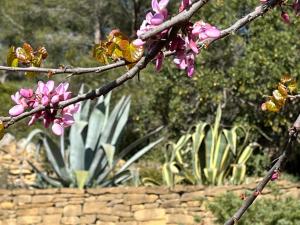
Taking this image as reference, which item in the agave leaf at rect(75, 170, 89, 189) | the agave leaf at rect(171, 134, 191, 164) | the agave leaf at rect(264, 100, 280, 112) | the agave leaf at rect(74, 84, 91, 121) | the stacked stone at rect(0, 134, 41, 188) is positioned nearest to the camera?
the agave leaf at rect(264, 100, 280, 112)

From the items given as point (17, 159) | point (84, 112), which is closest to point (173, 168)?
point (84, 112)

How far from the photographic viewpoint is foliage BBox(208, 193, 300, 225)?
5.21 metres

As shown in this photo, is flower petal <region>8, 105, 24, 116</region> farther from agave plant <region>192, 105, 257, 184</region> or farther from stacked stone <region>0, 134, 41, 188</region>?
stacked stone <region>0, 134, 41, 188</region>

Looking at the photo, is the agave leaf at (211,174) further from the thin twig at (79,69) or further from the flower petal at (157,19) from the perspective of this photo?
the flower petal at (157,19)

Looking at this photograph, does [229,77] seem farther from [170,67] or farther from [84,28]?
[84,28]

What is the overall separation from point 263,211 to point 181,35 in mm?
4155

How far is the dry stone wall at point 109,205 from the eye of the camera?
285 inches

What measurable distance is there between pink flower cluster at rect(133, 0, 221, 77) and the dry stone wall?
5874 millimetres

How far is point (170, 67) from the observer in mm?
10711

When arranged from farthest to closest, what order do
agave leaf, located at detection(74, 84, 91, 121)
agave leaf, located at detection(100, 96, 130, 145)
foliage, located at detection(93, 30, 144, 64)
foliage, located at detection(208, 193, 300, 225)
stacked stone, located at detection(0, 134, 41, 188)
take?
stacked stone, located at detection(0, 134, 41, 188)
agave leaf, located at detection(74, 84, 91, 121)
agave leaf, located at detection(100, 96, 130, 145)
foliage, located at detection(208, 193, 300, 225)
foliage, located at detection(93, 30, 144, 64)

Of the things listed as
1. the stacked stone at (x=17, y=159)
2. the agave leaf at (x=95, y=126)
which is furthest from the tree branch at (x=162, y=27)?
the stacked stone at (x=17, y=159)

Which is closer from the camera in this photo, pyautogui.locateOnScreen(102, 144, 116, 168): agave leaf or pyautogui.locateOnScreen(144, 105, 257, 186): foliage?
pyautogui.locateOnScreen(102, 144, 116, 168): agave leaf

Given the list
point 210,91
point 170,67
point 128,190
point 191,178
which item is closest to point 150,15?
point 128,190

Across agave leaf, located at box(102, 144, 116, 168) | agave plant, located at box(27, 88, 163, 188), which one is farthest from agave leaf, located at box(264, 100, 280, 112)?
agave plant, located at box(27, 88, 163, 188)
